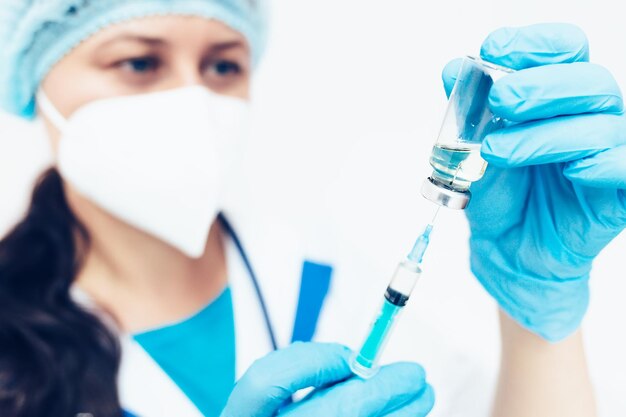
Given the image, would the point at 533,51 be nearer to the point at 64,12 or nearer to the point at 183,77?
the point at 183,77

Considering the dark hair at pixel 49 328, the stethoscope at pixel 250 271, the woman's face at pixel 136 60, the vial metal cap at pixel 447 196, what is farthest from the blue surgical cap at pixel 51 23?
the vial metal cap at pixel 447 196

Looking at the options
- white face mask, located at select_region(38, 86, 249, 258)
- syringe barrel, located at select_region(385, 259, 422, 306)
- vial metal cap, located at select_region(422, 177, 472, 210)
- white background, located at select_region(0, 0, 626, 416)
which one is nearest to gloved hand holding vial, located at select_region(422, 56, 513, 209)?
vial metal cap, located at select_region(422, 177, 472, 210)

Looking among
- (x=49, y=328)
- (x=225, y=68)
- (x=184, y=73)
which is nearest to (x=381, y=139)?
(x=225, y=68)

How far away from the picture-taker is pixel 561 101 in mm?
596

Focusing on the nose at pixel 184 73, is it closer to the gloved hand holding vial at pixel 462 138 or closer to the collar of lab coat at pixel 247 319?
the collar of lab coat at pixel 247 319

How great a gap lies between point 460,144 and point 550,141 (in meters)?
0.10

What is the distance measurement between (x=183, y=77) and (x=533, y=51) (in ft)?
1.99

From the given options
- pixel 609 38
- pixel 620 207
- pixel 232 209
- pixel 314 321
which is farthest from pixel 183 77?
pixel 609 38

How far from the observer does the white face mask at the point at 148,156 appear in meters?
0.93

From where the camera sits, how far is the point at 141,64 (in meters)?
0.94

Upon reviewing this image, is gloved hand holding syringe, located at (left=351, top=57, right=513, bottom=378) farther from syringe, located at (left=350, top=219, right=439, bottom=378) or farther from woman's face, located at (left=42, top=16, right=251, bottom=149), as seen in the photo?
woman's face, located at (left=42, top=16, right=251, bottom=149)

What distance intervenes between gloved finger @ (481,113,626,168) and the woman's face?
577 millimetres

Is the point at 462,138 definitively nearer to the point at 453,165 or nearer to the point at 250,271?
the point at 453,165

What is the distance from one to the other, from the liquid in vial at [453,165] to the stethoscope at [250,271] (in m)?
0.57
